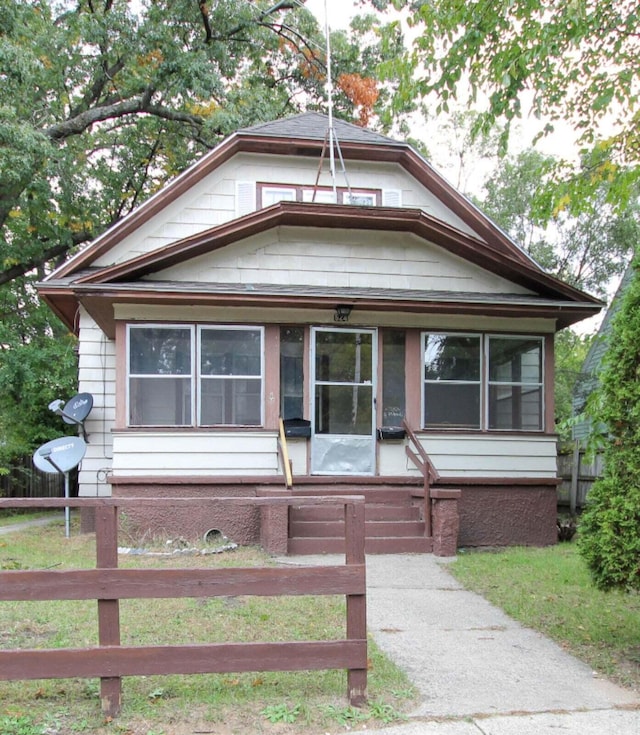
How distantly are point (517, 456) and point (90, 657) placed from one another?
26.5 feet

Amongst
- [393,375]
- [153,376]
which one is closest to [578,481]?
[393,375]

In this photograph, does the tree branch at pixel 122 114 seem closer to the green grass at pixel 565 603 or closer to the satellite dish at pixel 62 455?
the satellite dish at pixel 62 455

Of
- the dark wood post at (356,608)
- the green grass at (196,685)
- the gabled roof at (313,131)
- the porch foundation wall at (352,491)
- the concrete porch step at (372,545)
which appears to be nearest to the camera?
the green grass at (196,685)

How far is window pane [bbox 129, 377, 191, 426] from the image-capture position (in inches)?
394

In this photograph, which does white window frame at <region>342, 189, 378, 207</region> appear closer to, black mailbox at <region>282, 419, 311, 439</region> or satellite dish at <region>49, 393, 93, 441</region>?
black mailbox at <region>282, 419, 311, 439</region>

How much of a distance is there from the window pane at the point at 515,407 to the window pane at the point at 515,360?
0.14 metres

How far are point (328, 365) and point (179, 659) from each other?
6954 millimetres

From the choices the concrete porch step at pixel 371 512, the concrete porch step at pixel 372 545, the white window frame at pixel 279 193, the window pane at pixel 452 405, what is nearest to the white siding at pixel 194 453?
the concrete porch step at pixel 371 512

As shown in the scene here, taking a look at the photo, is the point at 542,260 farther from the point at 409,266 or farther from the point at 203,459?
the point at 203,459

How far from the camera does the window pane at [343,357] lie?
412 inches

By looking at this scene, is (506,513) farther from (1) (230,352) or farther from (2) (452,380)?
(1) (230,352)

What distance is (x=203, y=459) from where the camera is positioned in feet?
32.4

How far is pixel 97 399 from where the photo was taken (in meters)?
11.7

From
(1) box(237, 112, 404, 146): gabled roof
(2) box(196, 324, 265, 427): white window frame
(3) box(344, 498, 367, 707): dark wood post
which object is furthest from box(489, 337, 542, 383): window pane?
(3) box(344, 498, 367, 707): dark wood post
